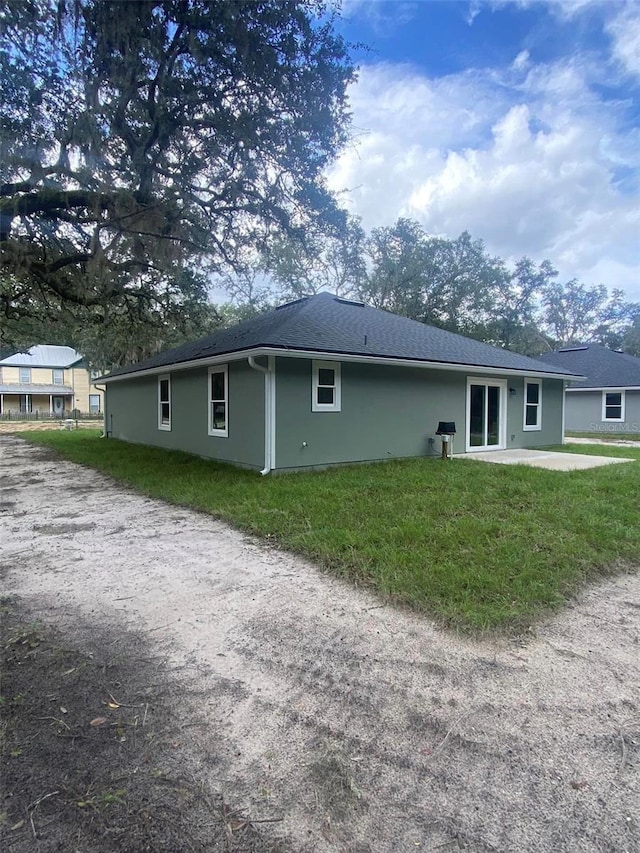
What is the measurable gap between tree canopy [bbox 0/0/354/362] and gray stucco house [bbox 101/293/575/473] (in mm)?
2414

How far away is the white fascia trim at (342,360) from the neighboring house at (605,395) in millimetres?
7233

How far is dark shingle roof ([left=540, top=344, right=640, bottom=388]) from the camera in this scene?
1898 centimetres

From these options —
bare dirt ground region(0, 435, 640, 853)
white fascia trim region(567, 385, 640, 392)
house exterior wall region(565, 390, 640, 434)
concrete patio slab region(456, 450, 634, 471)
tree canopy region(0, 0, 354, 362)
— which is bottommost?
bare dirt ground region(0, 435, 640, 853)

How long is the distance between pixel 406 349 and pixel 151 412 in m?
8.09

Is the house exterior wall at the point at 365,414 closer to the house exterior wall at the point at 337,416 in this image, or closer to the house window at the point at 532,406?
the house exterior wall at the point at 337,416

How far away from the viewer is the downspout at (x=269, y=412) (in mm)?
8219

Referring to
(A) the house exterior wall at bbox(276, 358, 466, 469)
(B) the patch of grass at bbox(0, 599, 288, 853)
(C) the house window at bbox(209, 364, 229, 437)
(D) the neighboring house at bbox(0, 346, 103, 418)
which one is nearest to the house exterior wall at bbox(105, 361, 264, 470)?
(C) the house window at bbox(209, 364, 229, 437)

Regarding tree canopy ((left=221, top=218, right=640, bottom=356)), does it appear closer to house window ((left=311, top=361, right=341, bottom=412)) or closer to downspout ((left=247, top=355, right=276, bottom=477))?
house window ((left=311, top=361, right=341, bottom=412))

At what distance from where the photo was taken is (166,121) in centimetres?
642

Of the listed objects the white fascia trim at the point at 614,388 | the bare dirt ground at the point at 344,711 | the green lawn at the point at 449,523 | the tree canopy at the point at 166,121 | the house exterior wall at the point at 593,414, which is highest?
the tree canopy at the point at 166,121

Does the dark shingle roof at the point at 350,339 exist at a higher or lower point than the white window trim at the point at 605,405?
higher

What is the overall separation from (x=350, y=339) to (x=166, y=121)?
16.4 feet

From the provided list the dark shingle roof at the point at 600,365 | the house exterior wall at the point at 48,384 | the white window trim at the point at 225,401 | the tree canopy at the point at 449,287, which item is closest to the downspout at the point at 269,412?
the white window trim at the point at 225,401

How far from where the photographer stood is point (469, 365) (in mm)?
10742
